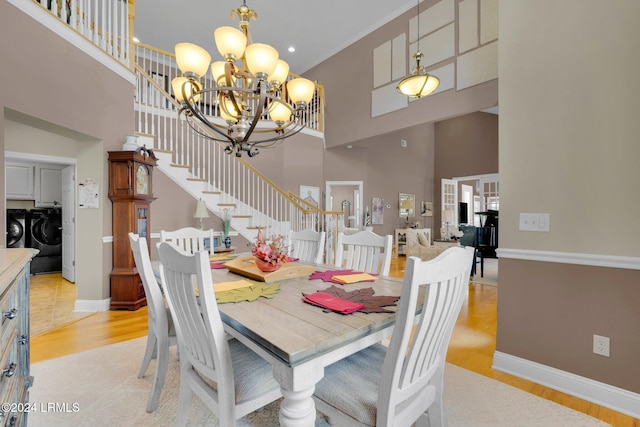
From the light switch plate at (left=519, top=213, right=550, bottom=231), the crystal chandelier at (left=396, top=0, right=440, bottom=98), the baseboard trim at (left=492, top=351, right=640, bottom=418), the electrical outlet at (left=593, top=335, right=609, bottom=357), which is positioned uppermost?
the crystal chandelier at (left=396, top=0, right=440, bottom=98)

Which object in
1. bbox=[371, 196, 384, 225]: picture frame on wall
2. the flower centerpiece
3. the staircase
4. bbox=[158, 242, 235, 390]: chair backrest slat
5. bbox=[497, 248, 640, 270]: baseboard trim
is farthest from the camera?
bbox=[371, 196, 384, 225]: picture frame on wall

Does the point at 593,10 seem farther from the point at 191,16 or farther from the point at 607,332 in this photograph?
the point at 191,16

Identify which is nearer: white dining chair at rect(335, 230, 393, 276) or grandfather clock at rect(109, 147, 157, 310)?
white dining chair at rect(335, 230, 393, 276)

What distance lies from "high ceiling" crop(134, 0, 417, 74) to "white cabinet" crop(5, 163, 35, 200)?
3.37m

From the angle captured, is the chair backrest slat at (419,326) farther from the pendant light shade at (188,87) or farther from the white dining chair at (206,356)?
the pendant light shade at (188,87)

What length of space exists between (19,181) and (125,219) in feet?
11.3

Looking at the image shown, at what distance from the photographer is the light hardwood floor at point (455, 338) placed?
184 centimetres

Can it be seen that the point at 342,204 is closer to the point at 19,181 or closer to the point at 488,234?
the point at 488,234

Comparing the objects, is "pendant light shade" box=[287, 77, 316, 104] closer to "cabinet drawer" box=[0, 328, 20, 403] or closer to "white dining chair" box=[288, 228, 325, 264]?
"white dining chair" box=[288, 228, 325, 264]

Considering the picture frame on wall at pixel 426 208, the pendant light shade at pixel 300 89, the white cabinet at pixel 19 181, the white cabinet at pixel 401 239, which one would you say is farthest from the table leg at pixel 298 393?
the picture frame on wall at pixel 426 208

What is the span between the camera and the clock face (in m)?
3.47

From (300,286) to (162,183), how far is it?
3.43m

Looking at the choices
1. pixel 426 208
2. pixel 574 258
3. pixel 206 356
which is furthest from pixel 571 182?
pixel 426 208

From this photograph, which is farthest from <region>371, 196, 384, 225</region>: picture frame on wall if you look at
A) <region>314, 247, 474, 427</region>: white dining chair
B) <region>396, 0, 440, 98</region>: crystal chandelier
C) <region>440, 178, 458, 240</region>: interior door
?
<region>314, 247, 474, 427</region>: white dining chair
